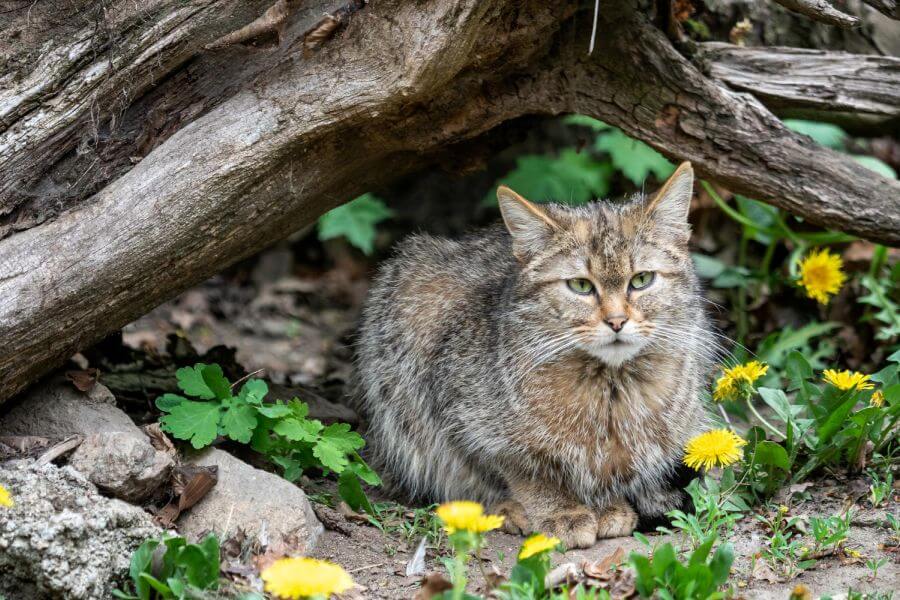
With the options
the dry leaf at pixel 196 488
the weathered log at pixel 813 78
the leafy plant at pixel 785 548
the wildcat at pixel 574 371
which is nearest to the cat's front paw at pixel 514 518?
the wildcat at pixel 574 371

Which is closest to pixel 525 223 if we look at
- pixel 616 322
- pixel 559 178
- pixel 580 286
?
pixel 580 286

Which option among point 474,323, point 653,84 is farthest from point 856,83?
point 474,323

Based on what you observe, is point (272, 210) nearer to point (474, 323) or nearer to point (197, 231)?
point (197, 231)

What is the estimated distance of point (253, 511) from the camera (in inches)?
159

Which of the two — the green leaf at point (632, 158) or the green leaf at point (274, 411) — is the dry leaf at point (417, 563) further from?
the green leaf at point (632, 158)

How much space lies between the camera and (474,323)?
4.79 m

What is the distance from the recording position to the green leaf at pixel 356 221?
688 cm

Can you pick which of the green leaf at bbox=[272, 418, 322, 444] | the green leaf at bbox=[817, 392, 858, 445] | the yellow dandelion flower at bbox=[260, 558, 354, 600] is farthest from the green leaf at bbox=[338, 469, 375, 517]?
the green leaf at bbox=[817, 392, 858, 445]

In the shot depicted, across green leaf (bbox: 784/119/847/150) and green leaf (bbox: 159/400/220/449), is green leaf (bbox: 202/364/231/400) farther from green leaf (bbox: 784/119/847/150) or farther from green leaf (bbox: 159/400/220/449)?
green leaf (bbox: 784/119/847/150)

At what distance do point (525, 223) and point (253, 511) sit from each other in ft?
5.56

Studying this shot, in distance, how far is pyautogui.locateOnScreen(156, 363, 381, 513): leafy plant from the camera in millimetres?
4203

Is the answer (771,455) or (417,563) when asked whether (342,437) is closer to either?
(417,563)

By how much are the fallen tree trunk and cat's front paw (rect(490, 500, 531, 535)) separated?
1690 mm

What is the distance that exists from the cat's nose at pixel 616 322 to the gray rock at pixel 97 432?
1.87 m
